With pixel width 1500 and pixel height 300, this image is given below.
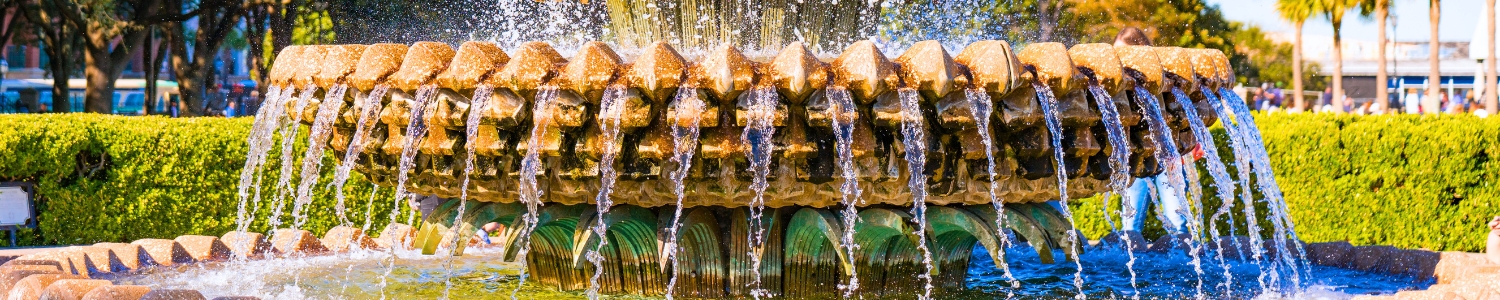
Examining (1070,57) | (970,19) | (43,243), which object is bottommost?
(43,243)

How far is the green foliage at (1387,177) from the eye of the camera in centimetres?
800

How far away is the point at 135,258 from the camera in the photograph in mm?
4891

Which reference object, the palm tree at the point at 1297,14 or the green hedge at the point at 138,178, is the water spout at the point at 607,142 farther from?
the palm tree at the point at 1297,14

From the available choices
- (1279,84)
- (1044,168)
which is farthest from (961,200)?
(1279,84)

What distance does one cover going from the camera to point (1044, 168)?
3537mm

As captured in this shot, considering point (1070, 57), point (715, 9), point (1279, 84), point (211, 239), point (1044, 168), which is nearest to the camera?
point (1070, 57)

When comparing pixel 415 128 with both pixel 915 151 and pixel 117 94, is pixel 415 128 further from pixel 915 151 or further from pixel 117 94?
pixel 117 94

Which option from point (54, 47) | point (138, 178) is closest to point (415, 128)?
point (138, 178)

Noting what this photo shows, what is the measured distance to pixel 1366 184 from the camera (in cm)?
817

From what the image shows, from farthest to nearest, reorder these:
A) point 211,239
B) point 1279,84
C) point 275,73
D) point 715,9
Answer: point 1279,84
point 211,239
point 715,9
point 275,73

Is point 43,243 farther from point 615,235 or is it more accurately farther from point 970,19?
point 970,19

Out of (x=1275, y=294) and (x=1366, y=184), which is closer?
(x=1275, y=294)

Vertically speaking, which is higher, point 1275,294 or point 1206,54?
point 1206,54

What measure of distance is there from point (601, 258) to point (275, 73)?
3.58 ft
